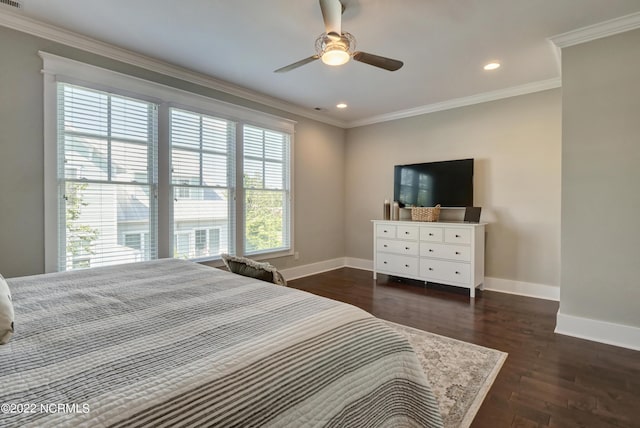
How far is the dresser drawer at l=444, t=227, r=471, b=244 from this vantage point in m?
3.84

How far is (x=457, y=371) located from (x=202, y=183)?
10.5 feet

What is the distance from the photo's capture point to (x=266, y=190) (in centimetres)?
443

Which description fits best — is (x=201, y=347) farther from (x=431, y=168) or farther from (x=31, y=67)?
(x=431, y=168)

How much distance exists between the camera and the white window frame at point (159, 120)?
263 cm

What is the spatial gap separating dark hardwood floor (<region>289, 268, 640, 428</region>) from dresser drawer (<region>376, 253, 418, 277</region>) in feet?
0.86

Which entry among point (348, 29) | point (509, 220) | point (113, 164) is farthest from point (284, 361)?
point (509, 220)

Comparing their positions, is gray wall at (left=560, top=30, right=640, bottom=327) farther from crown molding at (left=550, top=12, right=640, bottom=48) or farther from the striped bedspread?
the striped bedspread

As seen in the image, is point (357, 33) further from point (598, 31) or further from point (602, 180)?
point (602, 180)

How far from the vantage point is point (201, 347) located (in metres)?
0.94

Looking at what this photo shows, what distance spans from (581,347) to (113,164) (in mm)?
4428

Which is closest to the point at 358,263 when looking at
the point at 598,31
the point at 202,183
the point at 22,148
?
the point at 202,183

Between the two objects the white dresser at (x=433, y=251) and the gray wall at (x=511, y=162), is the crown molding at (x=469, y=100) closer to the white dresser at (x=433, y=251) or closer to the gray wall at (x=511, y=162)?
the gray wall at (x=511, y=162)

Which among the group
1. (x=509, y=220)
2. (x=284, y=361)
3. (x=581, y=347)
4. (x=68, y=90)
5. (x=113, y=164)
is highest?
(x=68, y=90)

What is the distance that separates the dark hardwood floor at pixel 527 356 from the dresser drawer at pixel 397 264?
26 cm
